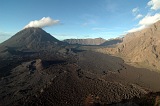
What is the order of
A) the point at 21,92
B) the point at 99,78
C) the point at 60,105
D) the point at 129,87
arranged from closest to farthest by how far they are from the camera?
1. the point at 60,105
2. the point at 21,92
3. the point at 129,87
4. the point at 99,78

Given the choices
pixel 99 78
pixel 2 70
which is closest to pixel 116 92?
pixel 99 78

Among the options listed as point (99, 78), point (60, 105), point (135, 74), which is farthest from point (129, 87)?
point (60, 105)

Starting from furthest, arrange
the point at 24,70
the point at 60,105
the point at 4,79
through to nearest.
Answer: the point at 24,70 → the point at 4,79 → the point at 60,105

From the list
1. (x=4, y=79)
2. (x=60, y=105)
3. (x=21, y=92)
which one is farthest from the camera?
(x=4, y=79)

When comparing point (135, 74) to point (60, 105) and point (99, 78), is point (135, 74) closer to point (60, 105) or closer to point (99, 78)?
point (99, 78)

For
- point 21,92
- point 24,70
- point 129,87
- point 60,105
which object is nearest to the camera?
point 60,105

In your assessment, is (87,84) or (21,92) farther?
(87,84)

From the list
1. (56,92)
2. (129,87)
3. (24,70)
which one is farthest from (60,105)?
(24,70)

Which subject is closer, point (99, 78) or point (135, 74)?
point (99, 78)

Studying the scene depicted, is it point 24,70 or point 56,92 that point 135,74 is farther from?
point 24,70
